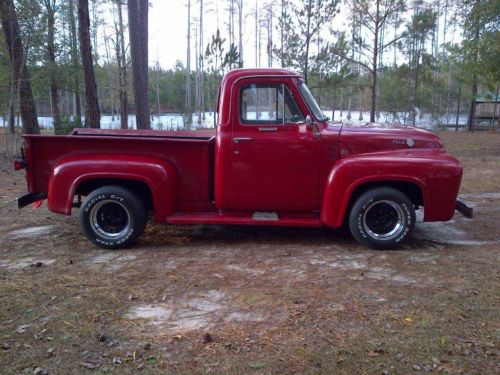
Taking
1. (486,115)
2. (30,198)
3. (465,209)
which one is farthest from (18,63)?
(486,115)

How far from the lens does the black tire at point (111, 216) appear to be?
17.4 feet

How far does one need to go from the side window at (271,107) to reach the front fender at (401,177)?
0.80 meters

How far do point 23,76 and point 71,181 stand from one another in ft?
31.3

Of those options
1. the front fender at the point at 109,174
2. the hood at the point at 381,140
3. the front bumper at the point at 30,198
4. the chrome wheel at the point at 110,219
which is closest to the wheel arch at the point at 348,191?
the hood at the point at 381,140

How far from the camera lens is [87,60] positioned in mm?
12023

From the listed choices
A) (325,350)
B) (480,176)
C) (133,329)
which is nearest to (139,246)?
(133,329)

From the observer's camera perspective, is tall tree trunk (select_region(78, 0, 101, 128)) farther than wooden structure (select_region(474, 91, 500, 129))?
No

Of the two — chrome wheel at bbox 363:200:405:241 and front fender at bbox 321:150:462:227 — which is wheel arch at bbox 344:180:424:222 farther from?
chrome wheel at bbox 363:200:405:241

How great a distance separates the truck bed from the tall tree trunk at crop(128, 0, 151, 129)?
9076 mm

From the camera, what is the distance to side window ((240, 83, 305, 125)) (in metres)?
5.36

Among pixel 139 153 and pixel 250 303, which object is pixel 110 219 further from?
pixel 250 303

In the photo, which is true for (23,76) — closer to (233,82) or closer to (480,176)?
(233,82)

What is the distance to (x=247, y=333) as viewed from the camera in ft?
11.1

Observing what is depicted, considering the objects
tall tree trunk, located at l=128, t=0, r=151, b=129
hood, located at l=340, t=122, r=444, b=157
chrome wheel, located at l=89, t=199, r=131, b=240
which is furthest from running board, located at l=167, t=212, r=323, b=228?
tall tree trunk, located at l=128, t=0, r=151, b=129
